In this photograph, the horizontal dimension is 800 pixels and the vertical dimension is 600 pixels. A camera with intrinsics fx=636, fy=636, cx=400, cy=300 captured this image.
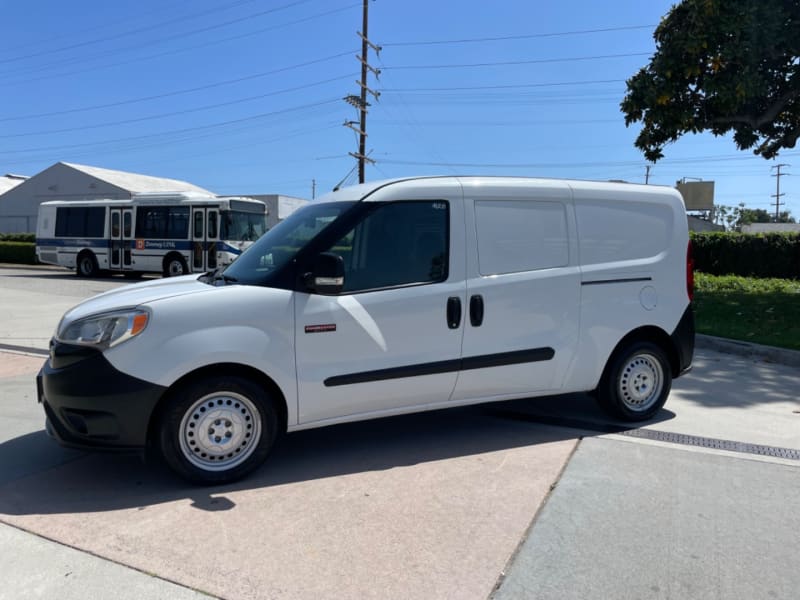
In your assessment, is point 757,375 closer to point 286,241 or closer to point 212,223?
point 286,241

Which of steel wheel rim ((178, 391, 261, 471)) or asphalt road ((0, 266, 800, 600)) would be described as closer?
asphalt road ((0, 266, 800, 600))

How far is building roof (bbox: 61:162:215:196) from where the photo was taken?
42.5 metres

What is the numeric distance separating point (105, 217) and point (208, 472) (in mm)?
21609

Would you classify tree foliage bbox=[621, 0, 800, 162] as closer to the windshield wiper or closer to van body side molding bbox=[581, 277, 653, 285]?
van body side molding bbox=[581, 277, 653, 285]

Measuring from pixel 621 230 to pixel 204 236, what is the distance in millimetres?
17961

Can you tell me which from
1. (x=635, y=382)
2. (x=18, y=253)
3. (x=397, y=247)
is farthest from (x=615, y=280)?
(x=18, y=253)

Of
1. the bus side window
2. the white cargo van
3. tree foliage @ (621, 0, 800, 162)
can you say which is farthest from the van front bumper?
the bus side window

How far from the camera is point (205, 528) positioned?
340cm

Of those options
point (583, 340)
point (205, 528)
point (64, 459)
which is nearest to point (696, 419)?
point (583, 340)

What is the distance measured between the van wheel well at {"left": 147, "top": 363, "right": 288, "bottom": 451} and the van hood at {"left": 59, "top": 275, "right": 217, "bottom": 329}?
0.51m

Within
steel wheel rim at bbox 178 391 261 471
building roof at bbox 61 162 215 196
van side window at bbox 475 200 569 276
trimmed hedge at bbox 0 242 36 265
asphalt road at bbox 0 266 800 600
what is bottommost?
asphalt road at bbox 0 266 800 600

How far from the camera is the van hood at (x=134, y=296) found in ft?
12.9

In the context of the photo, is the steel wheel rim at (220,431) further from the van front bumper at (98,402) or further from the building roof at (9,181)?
the building roof at (9,181)

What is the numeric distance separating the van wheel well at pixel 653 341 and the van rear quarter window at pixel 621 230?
0.62 m
